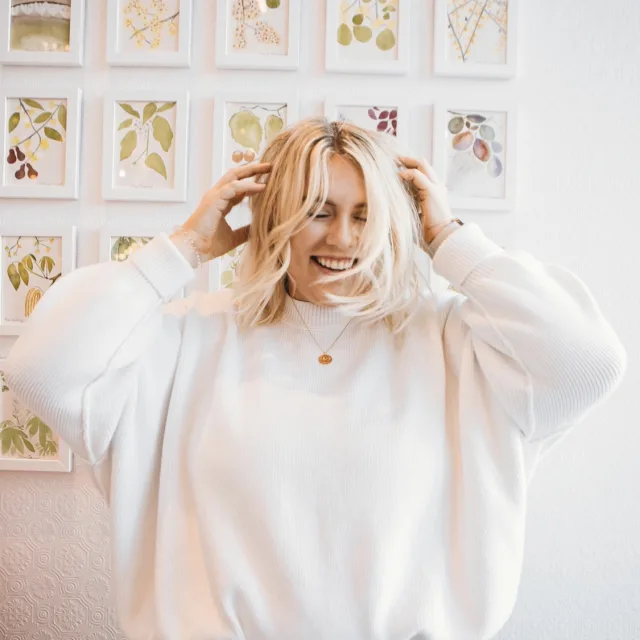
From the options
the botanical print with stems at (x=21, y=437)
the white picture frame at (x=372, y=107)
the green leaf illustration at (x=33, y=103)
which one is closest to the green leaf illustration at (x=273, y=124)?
the white picture frame at (x=372, y=107)

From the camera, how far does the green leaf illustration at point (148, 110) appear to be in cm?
172

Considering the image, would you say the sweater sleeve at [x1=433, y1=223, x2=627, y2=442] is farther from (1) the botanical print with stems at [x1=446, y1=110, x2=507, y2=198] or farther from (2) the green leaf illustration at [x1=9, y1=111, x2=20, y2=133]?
(2) the green leaf illustration at [x1=9, y1=111, x2=20, y2=133]

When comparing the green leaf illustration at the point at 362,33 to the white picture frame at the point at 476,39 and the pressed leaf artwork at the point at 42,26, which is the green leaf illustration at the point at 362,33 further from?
the pressed leaf artwork at the point at 42,26

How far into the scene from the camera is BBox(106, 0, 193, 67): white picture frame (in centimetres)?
170

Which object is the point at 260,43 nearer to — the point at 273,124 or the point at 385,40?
the point at 273,124

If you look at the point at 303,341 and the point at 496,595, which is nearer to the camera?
the point at 496,595

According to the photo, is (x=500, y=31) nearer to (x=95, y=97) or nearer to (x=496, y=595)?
(x=95, y=97)

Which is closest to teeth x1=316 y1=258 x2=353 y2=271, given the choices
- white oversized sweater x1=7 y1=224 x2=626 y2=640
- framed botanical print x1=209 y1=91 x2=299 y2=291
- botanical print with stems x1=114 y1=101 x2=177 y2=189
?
white oversized sweater x1=7 y1=224 x2=626 y2=640

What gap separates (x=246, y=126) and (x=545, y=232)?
30.6 inches

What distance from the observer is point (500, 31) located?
171 cm

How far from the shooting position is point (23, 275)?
174 centimetres

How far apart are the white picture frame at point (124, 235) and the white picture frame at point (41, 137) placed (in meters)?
0.13

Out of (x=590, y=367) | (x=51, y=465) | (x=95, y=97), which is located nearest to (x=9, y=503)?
(x=51, y=465)

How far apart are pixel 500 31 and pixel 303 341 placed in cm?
107
